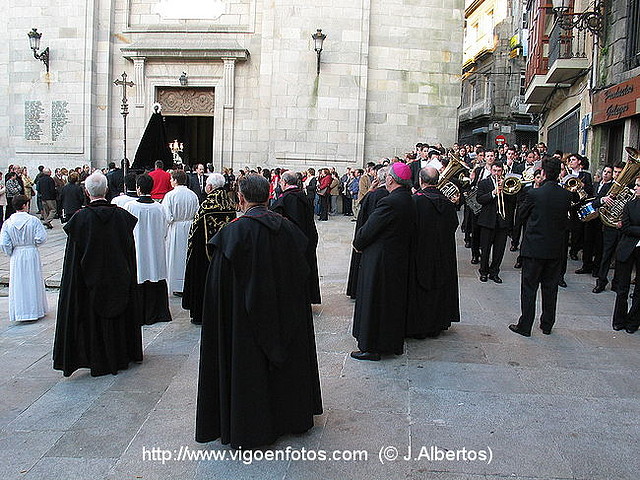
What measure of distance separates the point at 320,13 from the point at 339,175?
4880 millimetres

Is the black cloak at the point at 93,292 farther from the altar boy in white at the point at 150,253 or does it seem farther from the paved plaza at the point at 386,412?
the altar boy in white at the point at 150,253

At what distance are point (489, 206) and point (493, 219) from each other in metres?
0.21

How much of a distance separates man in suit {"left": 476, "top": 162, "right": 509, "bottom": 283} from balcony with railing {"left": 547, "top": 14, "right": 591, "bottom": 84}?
303 inches

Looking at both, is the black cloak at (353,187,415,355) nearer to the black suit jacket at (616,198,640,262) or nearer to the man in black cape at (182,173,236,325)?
the man in black cape at (182,173,236,325)

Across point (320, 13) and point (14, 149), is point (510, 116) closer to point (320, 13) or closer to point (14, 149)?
point (320, 13)

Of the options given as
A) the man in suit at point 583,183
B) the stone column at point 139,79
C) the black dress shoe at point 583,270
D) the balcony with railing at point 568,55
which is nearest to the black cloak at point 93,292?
the man in suit at point 583,183

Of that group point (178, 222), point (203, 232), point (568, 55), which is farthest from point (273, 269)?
point (568, 55)

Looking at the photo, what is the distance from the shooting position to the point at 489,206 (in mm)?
9680

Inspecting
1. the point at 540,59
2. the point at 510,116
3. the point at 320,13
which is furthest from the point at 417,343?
the point at 510,116

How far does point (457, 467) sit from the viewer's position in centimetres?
389

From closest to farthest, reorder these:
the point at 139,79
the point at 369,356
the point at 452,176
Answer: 1. the point at 369,356
2. the point at 452,176
3. the point at 139,79

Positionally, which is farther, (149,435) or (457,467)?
(149,435)

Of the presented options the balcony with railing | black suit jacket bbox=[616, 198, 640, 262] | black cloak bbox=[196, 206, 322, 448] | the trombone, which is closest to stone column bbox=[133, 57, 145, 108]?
the balcony with railing

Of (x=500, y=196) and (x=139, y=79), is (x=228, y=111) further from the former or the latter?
(x=500, y=196)
